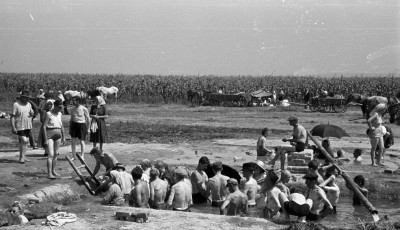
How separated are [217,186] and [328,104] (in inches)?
936

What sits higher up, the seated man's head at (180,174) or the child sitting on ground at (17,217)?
the seated man's head at (180,174)

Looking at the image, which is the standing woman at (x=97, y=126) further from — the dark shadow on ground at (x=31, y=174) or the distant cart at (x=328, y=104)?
the distant cart at (x=328, y=104)

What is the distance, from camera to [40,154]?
16.8m

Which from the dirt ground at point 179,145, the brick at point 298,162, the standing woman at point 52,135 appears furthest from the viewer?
the brick at point 298,162

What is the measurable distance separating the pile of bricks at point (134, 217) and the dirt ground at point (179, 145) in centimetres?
13

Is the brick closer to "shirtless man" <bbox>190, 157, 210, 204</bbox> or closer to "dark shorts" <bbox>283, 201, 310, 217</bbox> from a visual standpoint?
"shirtless man" <bbox>190, 157, 210, 204</bbox>

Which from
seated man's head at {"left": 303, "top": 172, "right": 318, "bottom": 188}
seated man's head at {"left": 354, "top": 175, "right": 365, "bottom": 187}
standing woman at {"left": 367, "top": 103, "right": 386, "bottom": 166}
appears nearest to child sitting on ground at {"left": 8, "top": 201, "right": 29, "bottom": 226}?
seated man's head at {"left": 303, "top": 172, "right": 318, "bottom": 188}

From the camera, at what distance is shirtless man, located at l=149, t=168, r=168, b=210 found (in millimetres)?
11414

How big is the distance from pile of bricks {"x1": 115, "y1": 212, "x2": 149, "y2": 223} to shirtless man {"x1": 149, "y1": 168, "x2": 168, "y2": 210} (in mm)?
1687

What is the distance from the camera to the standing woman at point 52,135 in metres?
13.3

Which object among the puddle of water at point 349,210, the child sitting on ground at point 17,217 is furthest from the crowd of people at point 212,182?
the child sitting on ground at point 17,217

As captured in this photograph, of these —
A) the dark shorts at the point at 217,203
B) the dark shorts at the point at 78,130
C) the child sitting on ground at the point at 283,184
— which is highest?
the dark shorts at the point at 78,130

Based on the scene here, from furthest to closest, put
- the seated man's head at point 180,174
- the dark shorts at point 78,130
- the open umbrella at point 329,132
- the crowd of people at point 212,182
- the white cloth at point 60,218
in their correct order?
the open umbrella at point 329,132 → the dark shorts at point 78,130 → the seated man's head at point 180,174 → the crowd of people at point 212,182 → the white cloth at point 60,218

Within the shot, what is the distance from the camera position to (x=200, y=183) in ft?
41.0
